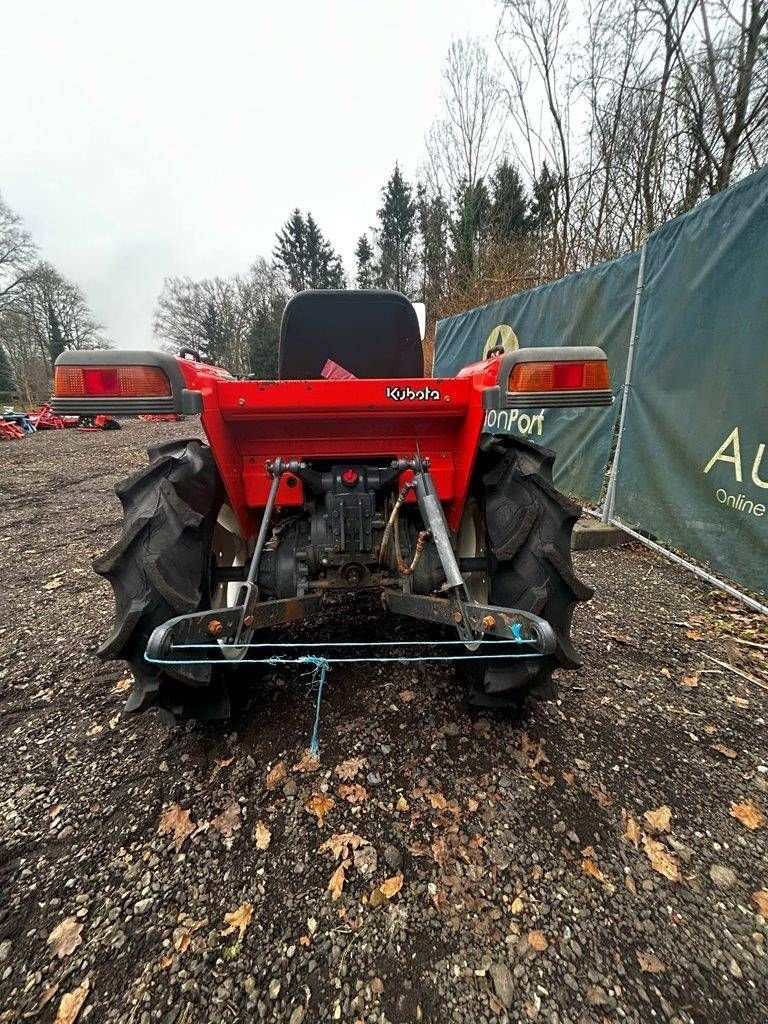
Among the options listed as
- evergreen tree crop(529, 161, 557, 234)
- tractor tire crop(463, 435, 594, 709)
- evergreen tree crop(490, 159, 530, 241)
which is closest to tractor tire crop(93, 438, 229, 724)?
tractor tire crop(463, 435, 594, 709)

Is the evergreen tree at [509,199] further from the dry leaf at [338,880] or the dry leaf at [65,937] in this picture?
the dry leaf at [65,937]

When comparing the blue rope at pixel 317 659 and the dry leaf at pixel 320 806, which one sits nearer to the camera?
the blue rope at pixel 317 659

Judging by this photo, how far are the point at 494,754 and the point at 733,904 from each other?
2.78 ft

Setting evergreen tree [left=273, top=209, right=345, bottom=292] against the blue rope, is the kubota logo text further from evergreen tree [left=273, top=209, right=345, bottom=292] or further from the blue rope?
evergreen tree [left=273, top=209, right=345, bottom=292]

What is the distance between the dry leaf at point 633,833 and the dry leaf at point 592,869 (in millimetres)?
178

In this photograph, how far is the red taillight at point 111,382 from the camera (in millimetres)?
1723

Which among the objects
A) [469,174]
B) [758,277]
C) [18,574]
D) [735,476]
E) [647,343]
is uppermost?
[469,174]

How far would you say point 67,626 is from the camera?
10.4ft

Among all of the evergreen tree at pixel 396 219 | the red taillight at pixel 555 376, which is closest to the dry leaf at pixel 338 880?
the red taillight at pixel 555 376

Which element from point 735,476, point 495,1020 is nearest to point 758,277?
point 735,476

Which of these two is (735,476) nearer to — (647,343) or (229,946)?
(647,343)

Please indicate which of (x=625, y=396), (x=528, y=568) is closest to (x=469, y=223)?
(x=625, y=396)

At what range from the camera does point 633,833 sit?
5.46ft

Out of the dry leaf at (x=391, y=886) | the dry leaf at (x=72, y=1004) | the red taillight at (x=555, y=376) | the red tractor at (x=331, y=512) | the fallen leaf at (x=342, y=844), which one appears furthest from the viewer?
the red taillight at (x=555, y=376)
